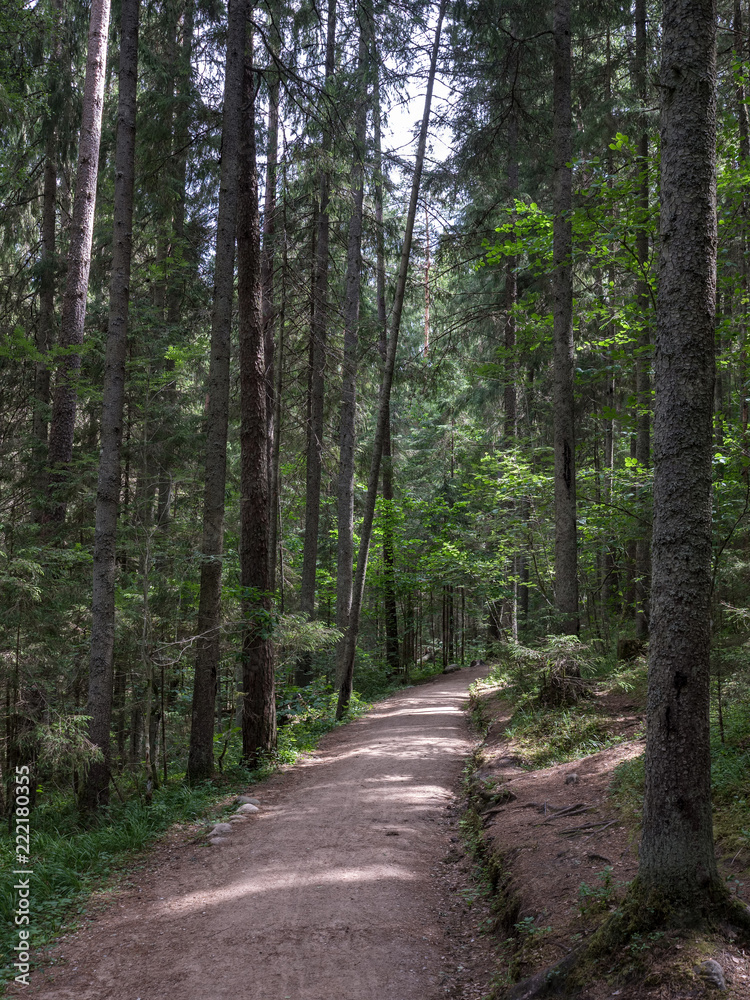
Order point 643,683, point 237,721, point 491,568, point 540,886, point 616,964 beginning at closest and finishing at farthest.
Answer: point 616,964, point 540,886, point 643,683, point 237,721, point 491,568

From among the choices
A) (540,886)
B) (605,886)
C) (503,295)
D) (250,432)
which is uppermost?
(503,295)

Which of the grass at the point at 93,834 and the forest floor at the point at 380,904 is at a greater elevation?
the forest floor at the point at 380,904

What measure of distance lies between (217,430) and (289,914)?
5.86m

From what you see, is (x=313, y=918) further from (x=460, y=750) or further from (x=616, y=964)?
(x=460, y=750)

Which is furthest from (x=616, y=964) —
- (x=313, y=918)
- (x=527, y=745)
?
(x=527, y=745)

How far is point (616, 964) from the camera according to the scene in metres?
3.04

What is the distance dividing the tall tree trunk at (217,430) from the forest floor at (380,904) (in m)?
1.19

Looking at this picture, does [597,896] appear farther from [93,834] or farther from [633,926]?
[93,834]

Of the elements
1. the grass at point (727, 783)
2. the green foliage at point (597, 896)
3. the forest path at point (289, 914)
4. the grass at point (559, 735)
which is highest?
the grass at point (727, 783)

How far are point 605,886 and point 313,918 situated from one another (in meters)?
2.17

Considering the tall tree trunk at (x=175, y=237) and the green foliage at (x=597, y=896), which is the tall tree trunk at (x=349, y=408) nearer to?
the tall tree trunk at (x=175, y=237)

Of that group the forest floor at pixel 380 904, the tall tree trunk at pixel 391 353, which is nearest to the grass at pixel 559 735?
the forest floor at pixel 380 904

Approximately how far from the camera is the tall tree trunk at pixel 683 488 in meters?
3.16

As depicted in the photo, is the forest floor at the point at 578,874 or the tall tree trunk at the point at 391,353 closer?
the forest floor at the point at 578,874
